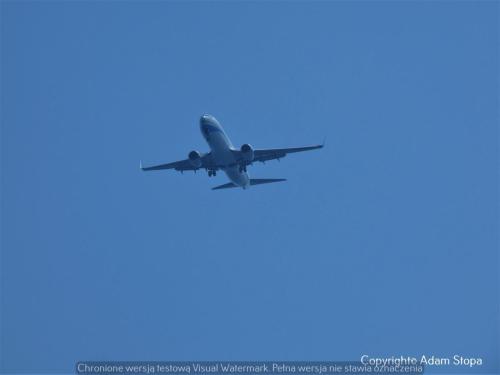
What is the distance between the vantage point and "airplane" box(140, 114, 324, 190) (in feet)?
171

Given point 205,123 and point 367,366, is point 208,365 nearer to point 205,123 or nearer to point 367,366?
point 367,366

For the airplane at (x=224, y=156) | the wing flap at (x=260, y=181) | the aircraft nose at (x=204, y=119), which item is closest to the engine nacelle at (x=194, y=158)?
the airplane at (x=224, y=156)

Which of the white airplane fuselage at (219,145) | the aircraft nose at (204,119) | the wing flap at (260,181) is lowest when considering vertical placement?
the white airplane fuselage at (219,145)

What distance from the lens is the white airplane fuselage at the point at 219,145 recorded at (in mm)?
51875

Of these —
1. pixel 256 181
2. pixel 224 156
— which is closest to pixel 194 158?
pixel 224 156

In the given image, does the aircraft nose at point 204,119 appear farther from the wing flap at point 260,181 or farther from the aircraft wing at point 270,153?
the wing flap at point 260,181

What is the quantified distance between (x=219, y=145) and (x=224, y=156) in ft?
3.36

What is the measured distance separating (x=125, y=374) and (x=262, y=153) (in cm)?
1587

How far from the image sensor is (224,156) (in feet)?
173

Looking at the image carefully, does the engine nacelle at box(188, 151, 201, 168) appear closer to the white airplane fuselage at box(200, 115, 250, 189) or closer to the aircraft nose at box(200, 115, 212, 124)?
the white airplane fuselage at box(200, 115, 250, 189)

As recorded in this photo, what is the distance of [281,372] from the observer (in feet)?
152

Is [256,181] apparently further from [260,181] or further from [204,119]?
[204,119]

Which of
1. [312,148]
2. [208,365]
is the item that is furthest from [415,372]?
[312,148]

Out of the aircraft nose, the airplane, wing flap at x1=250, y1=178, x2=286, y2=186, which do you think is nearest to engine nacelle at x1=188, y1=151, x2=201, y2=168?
the airplane
